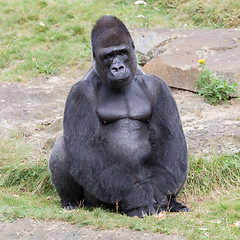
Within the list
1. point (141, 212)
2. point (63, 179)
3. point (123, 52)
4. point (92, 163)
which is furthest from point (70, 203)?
point (123, 52)

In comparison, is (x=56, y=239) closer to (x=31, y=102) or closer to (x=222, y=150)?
(x=222, y=150)

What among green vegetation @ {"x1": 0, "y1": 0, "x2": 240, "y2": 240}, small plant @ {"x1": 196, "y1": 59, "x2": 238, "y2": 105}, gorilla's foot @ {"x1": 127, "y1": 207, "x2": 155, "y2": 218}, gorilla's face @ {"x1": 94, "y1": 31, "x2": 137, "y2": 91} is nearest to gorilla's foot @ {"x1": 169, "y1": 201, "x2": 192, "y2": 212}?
green vegetation @ {"x1": 0, "y1": 0, "x2": 240, "y2": 240}

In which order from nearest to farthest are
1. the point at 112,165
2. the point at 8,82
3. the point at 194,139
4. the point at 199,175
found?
the point at 112,165 → the point at 199,175 → the point at 194,139 → the point at 8,82

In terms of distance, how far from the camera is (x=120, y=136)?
4133mm

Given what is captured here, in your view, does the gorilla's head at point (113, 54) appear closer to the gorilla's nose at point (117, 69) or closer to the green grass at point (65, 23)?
the gorilla's nose at point (117, 69)

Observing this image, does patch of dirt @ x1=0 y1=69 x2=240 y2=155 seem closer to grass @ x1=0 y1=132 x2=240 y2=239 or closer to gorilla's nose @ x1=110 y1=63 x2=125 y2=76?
grass @ x1=0 y1=132 x2=240 y2=239

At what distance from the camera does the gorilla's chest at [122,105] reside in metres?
4.16

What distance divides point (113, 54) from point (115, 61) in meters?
0.07

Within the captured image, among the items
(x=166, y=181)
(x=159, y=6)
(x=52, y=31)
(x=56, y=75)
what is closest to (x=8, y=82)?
(x=56, y=75)

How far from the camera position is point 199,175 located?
15.6 feet

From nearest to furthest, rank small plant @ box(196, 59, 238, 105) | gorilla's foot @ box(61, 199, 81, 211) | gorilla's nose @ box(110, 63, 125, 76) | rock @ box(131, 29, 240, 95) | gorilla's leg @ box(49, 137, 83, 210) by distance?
gorilla's nose @ box(110, 63, 125, 76) < gorilla's leg @ box(49, 137, 83, 210) < gorilla's foot @ box(61, 199, 81, 211) < small plant @ box(196, 59, 238, 105) < rock @ box(131, 29, 240, 95)

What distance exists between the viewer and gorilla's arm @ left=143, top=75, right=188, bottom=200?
4090mm

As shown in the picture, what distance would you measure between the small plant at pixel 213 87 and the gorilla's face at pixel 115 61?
2328 millimetres

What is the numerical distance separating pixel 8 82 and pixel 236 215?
17.0 feet
